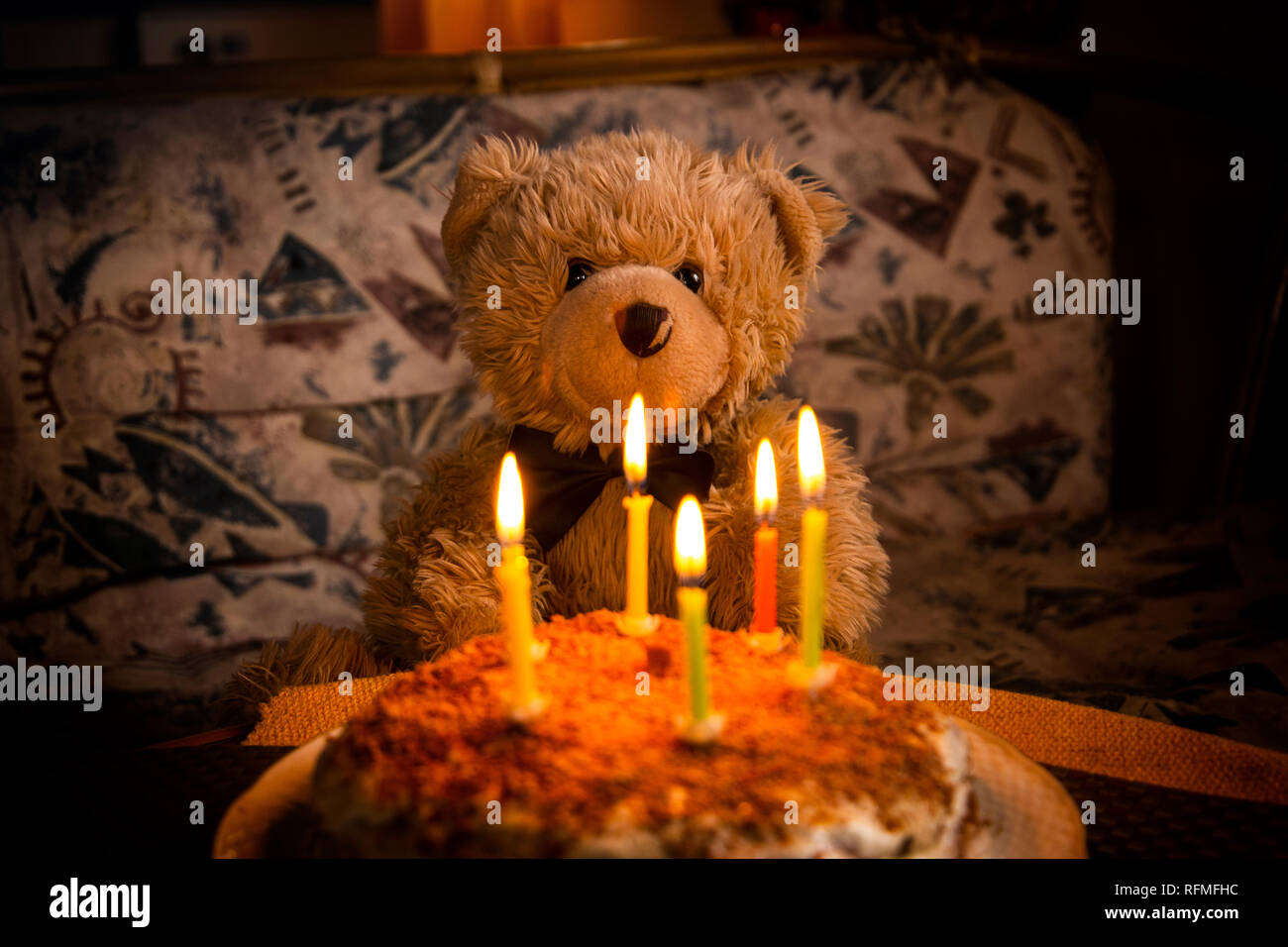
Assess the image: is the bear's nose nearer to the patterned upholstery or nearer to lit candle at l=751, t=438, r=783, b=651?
lit candle at l=751, t=438, r=783, b=651

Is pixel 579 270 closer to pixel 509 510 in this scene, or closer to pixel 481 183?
pixel 481 183

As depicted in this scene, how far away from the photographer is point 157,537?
1216 mm

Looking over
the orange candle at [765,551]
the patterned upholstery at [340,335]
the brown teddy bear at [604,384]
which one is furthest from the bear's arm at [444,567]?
the patterned upholstery at [340,335]

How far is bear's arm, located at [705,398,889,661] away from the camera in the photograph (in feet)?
2.55

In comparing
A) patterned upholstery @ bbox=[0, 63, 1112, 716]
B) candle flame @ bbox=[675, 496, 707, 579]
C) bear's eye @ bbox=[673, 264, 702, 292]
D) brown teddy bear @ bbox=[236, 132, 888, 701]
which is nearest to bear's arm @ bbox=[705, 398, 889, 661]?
brown teddy bear @ bbox=[236, 132, 888, 701]

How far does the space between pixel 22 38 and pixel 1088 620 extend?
3189 mm

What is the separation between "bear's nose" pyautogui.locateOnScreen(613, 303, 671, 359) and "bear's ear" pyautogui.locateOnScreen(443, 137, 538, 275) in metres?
0.20

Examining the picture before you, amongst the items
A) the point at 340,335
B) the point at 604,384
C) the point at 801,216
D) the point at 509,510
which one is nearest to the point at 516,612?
the point at 509,510

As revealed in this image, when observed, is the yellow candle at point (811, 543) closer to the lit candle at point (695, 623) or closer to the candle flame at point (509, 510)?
the lit candle at point (695, 623)

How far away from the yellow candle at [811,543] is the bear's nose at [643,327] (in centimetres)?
17

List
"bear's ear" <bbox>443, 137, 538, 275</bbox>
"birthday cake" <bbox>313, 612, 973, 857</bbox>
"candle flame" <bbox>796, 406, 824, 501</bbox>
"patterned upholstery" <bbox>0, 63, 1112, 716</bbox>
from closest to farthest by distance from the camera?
"birthday cake" <bbox>313, 612, 973, 857</bbox>
"candle flame" <bbox>796, 406, 824, 501</bbox>
"bear's ear" <bbox>443, 137, 538, 275</bbox>
"patterned upholstery" <bbox>0, 63, 1112, 716</bbox>

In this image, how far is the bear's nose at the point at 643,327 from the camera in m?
0.71
